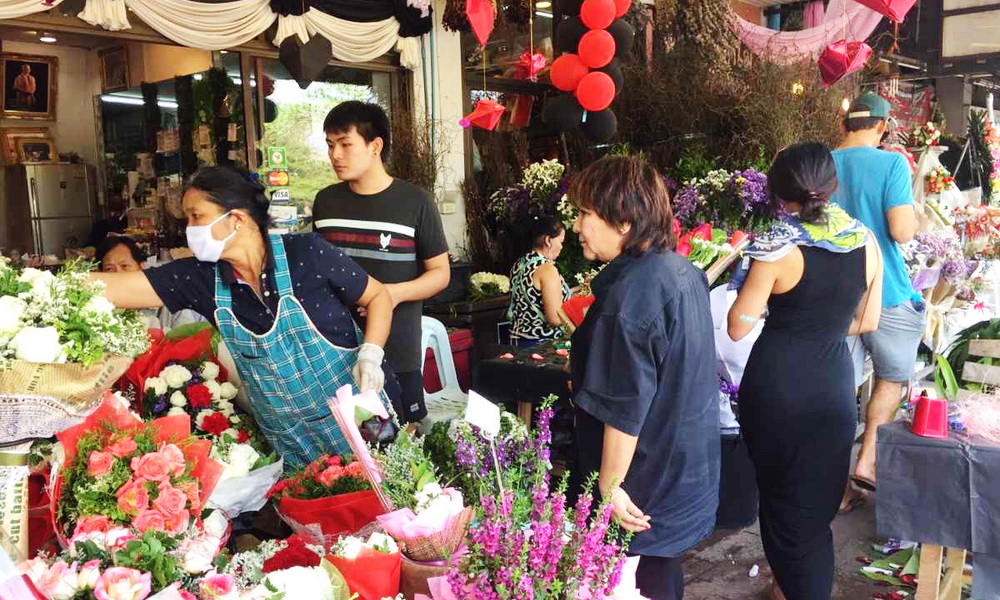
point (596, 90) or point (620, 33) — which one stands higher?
point (620, 33)

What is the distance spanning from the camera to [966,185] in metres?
8.29

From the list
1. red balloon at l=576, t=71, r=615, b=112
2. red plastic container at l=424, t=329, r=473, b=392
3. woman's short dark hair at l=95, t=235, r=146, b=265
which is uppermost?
red balloon at l=576, t=71, r=615, b=112

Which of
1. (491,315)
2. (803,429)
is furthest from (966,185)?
(803,429)

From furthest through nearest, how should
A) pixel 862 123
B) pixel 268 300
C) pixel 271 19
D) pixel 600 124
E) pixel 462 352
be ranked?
pixel 462 352
pixel 271 19
pixel 600 124
pixel 862 123
pixel 268 300

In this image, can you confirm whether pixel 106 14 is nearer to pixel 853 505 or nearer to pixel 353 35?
pixel 353 35

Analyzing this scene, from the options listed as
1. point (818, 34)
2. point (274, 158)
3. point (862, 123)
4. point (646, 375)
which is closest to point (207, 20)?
point (274, 158)

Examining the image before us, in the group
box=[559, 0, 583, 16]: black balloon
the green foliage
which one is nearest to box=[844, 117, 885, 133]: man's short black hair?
box=[559, 0, 583, 16]: black balloon

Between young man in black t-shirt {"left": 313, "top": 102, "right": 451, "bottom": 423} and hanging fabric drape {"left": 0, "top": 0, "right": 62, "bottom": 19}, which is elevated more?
hanging fabric drape {"left": 0, "top": 0, "right": 62, "bottom": 19}

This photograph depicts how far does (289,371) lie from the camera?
235cm

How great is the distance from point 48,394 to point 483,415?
2.46 feet

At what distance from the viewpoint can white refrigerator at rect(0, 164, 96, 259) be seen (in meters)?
9.02

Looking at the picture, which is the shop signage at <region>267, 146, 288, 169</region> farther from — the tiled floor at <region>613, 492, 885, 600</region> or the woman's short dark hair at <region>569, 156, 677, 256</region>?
the woman's short dark hair at <region>569, 156, 677, 256</region>

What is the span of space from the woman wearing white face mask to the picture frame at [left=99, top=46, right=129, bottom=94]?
7486mm

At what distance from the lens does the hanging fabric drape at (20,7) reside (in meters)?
4.66
